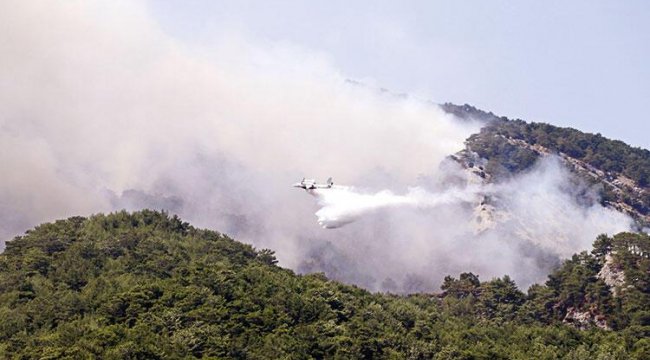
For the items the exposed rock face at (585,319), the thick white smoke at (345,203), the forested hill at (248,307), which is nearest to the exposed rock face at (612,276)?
the forested hill at (248,307)

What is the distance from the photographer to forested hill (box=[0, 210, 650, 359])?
327 ft

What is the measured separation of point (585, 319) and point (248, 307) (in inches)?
2135

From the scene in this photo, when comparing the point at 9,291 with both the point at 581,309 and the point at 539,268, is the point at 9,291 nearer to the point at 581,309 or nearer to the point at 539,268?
the point at 581,309

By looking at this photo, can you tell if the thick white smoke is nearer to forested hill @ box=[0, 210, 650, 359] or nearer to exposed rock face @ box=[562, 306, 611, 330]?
forested hill @ box=[0, 210, 650, 359]

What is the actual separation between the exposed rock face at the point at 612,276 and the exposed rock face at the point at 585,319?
429cm

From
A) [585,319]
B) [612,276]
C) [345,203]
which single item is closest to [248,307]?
[345,203]

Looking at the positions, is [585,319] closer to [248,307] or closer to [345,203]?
[345,203]

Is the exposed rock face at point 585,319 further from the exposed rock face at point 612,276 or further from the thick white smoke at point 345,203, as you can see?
the thick white smoke at point 345,203

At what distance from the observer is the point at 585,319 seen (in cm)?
13975

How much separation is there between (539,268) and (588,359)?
222ft

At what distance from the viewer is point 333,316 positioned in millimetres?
112875

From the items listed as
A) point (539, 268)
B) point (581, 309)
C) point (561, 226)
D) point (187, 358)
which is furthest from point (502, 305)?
point (187, 358)

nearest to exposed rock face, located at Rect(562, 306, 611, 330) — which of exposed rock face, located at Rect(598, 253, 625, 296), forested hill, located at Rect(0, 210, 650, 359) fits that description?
forested hill, located at Rect(0, 210, 650, 359)

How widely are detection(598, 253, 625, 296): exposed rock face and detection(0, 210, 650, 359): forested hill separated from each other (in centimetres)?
19
